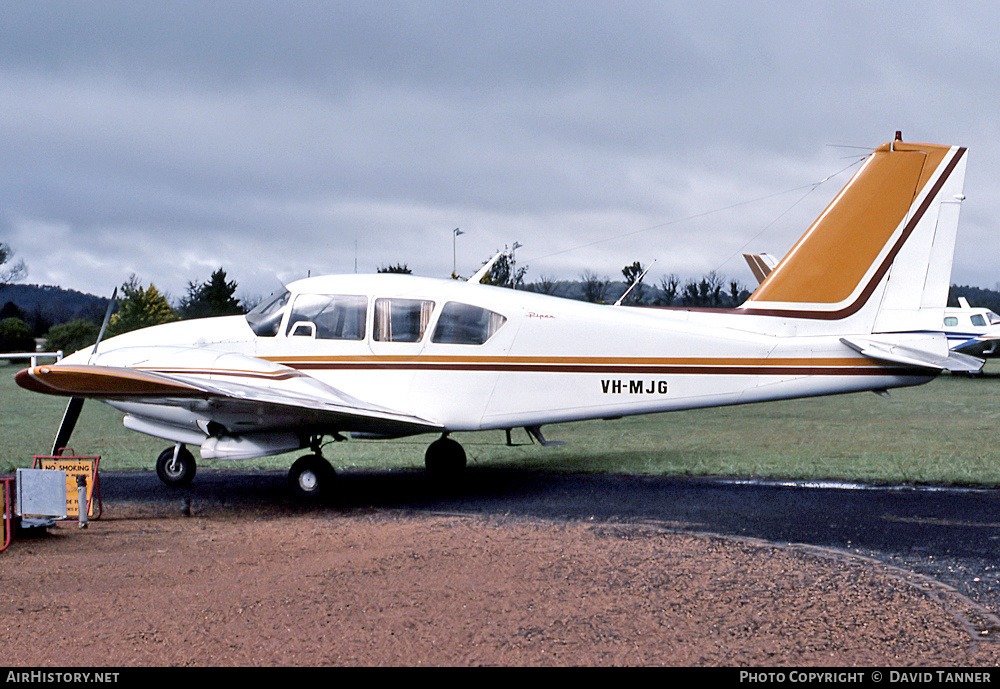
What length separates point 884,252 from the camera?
11.2 m

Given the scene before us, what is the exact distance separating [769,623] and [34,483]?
22.1 feet

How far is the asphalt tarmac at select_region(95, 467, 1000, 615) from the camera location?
7.65 meters

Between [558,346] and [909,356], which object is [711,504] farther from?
[909,356]

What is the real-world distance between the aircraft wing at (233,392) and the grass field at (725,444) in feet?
11.6

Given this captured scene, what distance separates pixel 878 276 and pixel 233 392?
839 cm

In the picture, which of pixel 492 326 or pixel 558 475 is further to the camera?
pixel 558 475

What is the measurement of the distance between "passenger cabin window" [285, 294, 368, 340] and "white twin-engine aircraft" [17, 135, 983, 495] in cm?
2

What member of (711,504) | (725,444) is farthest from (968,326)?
(711,504)

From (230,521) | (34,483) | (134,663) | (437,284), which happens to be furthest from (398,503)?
(134,663)

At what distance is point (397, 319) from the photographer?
1087cm

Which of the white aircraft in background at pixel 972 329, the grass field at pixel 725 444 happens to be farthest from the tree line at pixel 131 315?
the white aircraft in background at pixel 972 329

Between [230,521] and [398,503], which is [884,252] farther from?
[230,521]

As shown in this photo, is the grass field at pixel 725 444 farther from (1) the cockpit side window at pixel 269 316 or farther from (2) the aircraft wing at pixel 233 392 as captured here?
(2) the aircraft wing at pixel 233 392

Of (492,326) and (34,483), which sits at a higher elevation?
(492,326)
